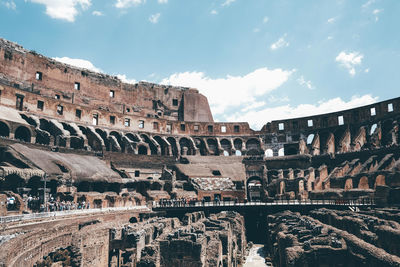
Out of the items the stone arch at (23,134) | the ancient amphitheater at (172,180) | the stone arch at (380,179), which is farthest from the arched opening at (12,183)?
the stone arch at (380,179)

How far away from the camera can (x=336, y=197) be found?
34.5 metres

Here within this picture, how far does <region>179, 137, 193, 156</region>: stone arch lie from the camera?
5659 cm

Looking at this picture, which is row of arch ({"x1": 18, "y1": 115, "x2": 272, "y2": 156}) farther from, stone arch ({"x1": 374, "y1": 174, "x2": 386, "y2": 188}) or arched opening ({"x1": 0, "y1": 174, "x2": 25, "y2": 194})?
stone arch ({"x1": 374, "y1": 174, "x2": 386, "y2": 188})

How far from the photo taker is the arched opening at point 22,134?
127 feet

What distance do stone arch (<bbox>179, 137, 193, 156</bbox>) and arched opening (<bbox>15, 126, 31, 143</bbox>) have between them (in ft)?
81.5

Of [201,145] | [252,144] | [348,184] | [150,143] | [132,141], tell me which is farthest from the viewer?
[252,144]

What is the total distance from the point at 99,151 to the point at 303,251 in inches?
1472

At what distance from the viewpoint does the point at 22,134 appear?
39.7 metres

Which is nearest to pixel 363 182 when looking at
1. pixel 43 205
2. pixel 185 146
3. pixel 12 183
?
pixel 185 146

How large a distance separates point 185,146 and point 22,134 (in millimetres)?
26605

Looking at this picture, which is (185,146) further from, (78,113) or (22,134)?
(22,134)

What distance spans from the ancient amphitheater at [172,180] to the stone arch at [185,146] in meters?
0.30

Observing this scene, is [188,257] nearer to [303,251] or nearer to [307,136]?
[303,251]

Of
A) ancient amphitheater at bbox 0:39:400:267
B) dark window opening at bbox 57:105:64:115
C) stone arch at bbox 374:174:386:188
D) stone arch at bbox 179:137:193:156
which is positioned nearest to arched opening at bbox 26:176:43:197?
ancient amphitheater at bbox 0:39:400:267
